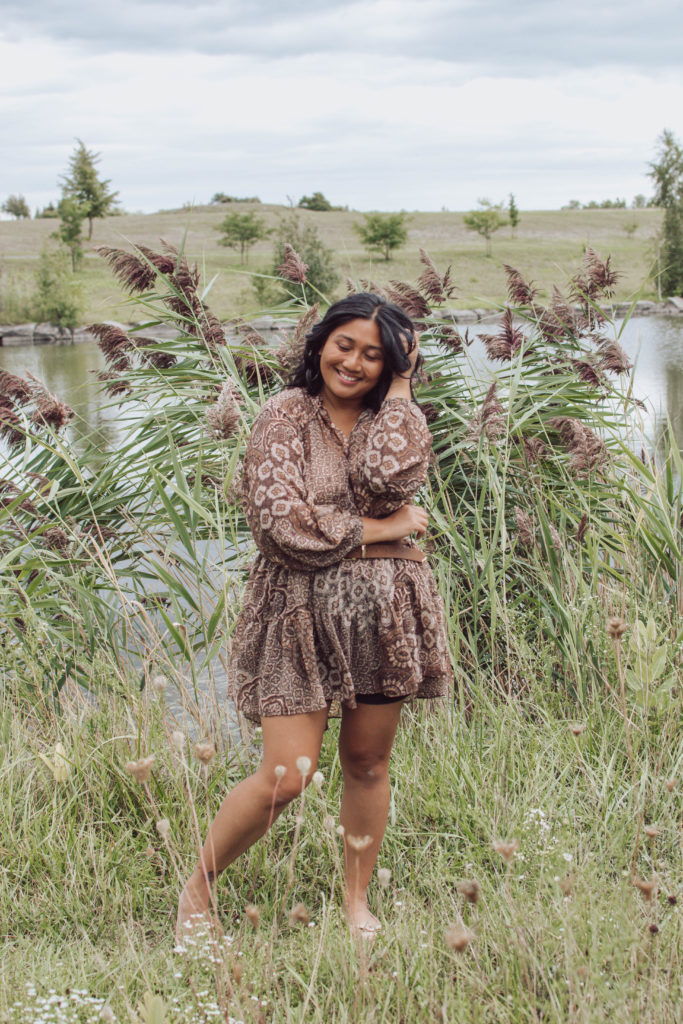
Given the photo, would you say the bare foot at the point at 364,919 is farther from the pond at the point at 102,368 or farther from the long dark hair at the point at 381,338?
the pond at the point at 102,368

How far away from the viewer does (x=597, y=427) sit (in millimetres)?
4121

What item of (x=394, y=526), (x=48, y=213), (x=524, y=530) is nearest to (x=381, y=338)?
(x=394, y=526)

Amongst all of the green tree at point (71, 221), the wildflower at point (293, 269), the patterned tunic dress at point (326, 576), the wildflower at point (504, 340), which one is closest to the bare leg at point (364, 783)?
the patterned tunic dress at point (326, 576)

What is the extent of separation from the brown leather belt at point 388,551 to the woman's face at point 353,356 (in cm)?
37

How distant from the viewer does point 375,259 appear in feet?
147

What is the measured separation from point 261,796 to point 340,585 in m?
0.51

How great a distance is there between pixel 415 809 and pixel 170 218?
76.1 m

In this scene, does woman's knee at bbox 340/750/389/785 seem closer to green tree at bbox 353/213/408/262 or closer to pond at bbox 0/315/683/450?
pond at bbox 0/315/683/450

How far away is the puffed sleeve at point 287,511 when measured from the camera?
1987mm

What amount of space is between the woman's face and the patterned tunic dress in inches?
3.3

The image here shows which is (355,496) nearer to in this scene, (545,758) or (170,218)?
(545,758)

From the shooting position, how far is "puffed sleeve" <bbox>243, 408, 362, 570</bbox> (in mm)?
1987

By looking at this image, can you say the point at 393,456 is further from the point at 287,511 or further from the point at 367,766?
the point at 367,766

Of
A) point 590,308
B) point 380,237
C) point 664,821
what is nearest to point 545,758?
point 664,821
